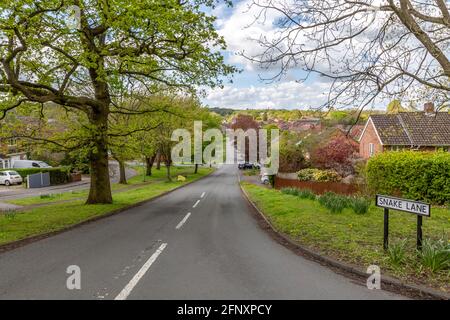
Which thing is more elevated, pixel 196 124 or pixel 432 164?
pixel 196 124

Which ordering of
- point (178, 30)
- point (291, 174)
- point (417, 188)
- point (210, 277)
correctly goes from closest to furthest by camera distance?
point (210, 277), point (178, 30), point (417, 188), point (291, 174)

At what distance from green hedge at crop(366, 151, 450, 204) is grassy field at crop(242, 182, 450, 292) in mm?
1650

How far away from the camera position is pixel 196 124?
43.9m

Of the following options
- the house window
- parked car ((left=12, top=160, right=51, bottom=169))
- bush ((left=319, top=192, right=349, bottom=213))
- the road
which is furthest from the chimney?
parked car ((left=12, top=160, right=51, bottom=169))

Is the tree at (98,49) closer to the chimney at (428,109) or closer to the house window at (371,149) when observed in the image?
Answer: the chimney at (428,109)

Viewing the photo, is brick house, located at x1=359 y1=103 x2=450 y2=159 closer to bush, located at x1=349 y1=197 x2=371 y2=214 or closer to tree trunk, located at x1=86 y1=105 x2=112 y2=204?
bush, located at x1=349 y1=197 x2=371 y2=214

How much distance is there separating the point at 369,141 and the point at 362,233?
31.5m

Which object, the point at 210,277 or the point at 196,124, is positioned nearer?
the point at 210,277

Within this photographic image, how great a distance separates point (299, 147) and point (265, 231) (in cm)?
2388

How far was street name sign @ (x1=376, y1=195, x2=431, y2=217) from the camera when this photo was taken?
19.2 feet

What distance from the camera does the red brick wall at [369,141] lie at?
3469cm

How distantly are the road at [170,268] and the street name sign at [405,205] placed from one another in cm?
172
